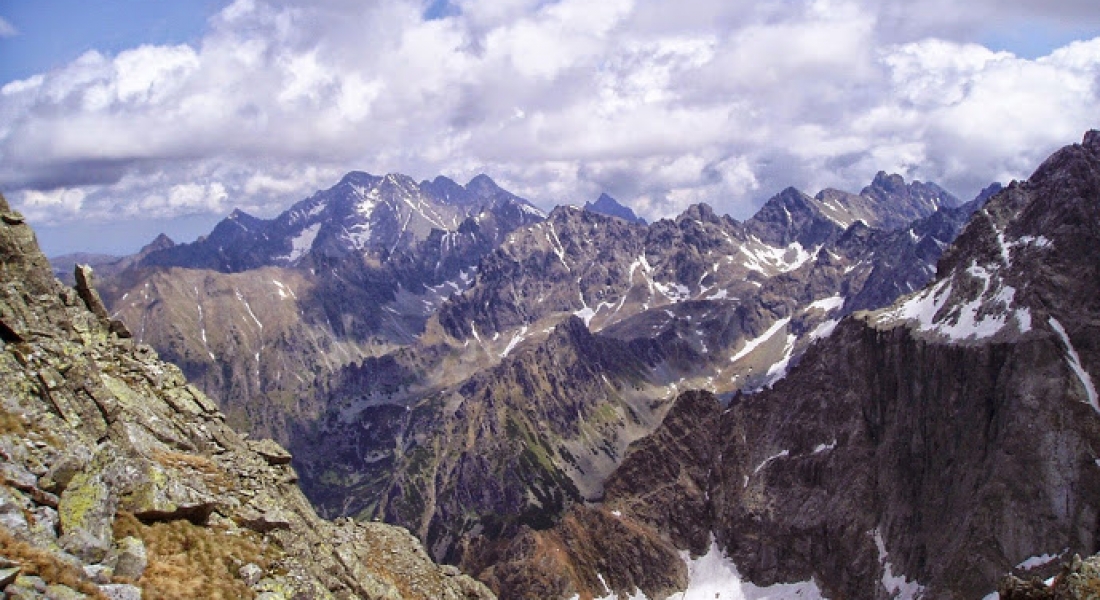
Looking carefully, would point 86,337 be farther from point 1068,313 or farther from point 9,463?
point 1068,313

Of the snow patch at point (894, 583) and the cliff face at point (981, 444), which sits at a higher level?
the cliff face at point (981, 444)

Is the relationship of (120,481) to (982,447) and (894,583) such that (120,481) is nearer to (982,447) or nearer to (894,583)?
(982,447)

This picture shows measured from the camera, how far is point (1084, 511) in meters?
138

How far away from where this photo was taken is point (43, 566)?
64.8ft

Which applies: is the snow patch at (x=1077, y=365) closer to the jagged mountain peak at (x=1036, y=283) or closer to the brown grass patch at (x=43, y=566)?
the jagged mountain peak at (x=1036, y=283)

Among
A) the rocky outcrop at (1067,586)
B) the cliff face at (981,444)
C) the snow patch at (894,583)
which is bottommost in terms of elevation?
the snow patch at (894,583)

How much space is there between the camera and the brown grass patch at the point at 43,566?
766 inches

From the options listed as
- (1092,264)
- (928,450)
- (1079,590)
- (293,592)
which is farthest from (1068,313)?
(293,592)

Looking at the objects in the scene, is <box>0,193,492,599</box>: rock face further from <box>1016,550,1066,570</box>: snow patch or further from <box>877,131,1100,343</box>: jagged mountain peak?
<box>877,131,1100,343</box>: jagged mountain peak

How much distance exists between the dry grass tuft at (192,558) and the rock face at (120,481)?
0.19 feet

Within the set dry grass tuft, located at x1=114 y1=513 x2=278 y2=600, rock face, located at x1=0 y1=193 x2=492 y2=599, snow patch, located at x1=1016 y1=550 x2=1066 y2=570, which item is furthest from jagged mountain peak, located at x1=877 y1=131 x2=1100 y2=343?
dry grass tuft, located at x1=114 y1=513 x2=278 y2=600

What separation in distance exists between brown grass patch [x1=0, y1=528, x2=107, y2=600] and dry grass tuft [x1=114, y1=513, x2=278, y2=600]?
3.67 m

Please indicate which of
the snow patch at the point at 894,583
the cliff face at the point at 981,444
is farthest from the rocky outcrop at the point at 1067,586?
the snow patch at the point at 894,583

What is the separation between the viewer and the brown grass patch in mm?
19469
